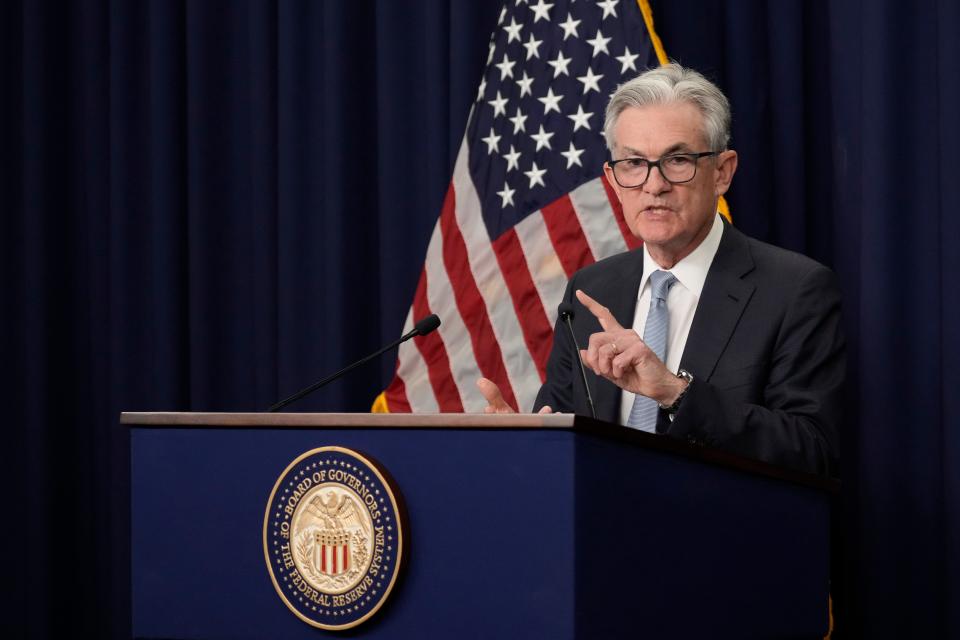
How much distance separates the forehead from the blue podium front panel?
119 centimetres

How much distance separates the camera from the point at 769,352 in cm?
251

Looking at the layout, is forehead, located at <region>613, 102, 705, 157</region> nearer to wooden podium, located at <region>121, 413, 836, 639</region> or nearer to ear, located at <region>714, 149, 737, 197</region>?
ear, located at <region>714, 149, 737, 197</region>

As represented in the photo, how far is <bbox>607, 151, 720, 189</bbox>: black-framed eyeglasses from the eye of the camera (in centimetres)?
270

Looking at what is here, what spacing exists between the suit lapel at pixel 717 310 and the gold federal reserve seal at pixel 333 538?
97cm

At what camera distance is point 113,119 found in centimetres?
450

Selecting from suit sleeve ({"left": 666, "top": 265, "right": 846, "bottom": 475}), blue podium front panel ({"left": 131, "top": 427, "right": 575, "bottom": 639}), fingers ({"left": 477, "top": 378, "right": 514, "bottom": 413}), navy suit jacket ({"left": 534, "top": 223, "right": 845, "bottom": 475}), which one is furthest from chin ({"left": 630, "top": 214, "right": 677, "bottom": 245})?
blue podium front panel ({"left": 131, "top": 427, "right": 575, "bottom": 639})

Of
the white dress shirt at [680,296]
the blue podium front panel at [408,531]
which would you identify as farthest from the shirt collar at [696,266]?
the blue podium front panel at [408,531]

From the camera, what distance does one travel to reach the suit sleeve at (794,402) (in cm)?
213

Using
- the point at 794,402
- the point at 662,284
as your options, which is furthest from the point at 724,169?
the point at 794,402

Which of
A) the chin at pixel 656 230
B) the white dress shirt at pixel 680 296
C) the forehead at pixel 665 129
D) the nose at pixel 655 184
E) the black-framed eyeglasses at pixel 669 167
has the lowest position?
the white dress shirt at pixel 680 296

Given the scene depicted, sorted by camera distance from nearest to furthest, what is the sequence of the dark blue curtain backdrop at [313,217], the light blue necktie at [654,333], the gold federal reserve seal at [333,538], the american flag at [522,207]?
the gold federal reserve seal at [333,538], the light blue necktie at [654,333], the dark blue curtain backdrop at [313,217], the american flag at [522,207]

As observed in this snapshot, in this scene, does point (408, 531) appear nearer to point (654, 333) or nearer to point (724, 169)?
point (654, 333)

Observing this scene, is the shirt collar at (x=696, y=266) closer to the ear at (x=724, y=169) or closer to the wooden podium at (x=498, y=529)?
the ear at (x=724, y=169)

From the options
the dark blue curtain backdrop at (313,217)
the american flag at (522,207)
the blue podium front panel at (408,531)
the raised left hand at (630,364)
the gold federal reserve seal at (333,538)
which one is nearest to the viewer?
the blue podium front panel at (408,531)
